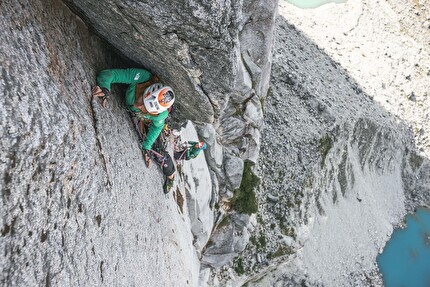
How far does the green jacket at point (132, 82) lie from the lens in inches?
404

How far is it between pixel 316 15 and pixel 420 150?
32.3 meters

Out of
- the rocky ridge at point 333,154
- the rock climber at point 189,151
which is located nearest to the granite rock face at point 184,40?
the rock climber at point 189,151

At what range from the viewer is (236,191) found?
96.7 ft

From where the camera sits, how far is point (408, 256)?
179 feet

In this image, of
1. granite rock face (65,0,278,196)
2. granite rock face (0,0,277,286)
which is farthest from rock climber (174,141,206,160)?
granite rock face (65,0,278,196)

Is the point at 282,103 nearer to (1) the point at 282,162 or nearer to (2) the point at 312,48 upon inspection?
(1) the point at 282,162

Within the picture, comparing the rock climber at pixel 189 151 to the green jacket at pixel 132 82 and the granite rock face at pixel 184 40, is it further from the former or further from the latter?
the green jacket at pixel 132 82

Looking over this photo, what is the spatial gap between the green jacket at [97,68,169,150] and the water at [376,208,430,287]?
167 ft

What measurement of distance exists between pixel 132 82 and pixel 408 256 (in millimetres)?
59366

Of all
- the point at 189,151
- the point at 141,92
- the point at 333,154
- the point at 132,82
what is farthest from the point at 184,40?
the point at 333,154

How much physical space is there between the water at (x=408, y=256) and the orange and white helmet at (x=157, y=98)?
170 feet

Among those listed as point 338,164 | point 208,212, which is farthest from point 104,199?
point 338,164

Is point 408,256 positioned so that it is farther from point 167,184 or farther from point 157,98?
point 157,98

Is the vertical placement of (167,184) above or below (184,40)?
below
